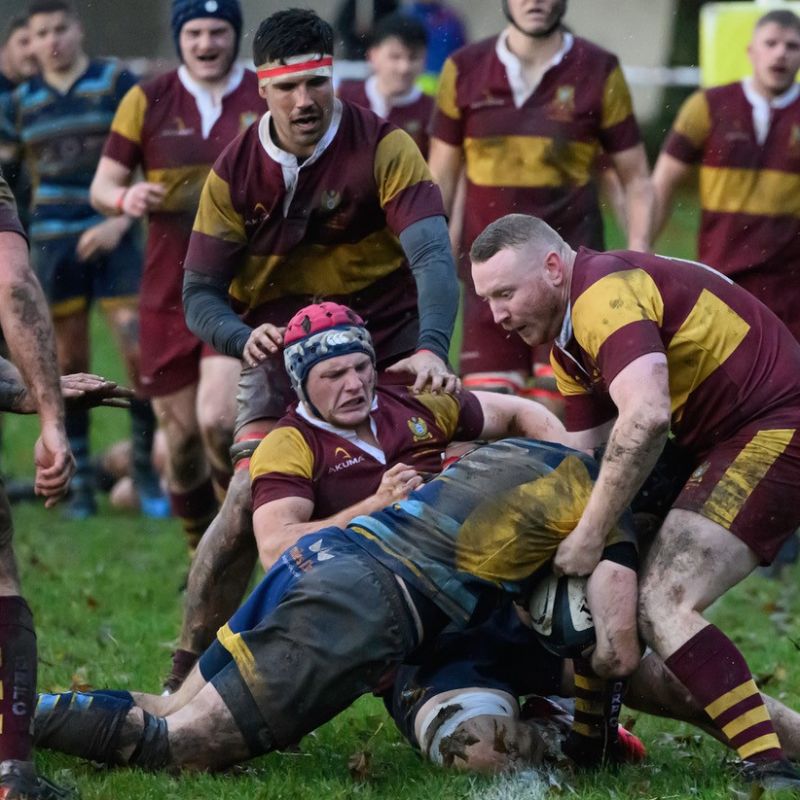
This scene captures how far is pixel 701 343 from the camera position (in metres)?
5.30

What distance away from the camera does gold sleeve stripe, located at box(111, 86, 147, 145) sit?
349 inches

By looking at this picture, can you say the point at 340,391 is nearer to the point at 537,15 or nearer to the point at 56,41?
the point at 537,15

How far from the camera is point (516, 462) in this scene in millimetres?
5320

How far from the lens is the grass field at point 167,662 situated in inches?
204

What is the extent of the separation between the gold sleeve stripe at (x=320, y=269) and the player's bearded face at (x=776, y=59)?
3407mm

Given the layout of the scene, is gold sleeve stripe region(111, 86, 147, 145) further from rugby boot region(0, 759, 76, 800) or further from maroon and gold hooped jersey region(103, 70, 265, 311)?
rugby boot region(0, 759, 76, 800)

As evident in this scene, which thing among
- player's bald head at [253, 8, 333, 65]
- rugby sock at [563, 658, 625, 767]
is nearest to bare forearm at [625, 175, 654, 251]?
player's bald head at [253, 8, 333, 65]

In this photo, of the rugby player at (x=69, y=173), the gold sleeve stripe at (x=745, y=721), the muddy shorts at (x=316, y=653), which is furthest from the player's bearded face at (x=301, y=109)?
the rugby player at (x=69, y=173)

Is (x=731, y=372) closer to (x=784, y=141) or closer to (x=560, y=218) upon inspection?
(x=560, y=218)

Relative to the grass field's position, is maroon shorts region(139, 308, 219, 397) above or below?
above

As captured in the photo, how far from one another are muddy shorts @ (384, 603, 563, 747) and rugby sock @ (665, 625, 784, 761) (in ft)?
2.30

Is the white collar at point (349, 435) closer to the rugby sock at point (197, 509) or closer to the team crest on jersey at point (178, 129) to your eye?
the rugby sock at point (197, 509)

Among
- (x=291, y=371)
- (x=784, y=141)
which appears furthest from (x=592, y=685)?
(x=784, y=141)

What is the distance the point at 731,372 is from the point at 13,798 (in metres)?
2.37
